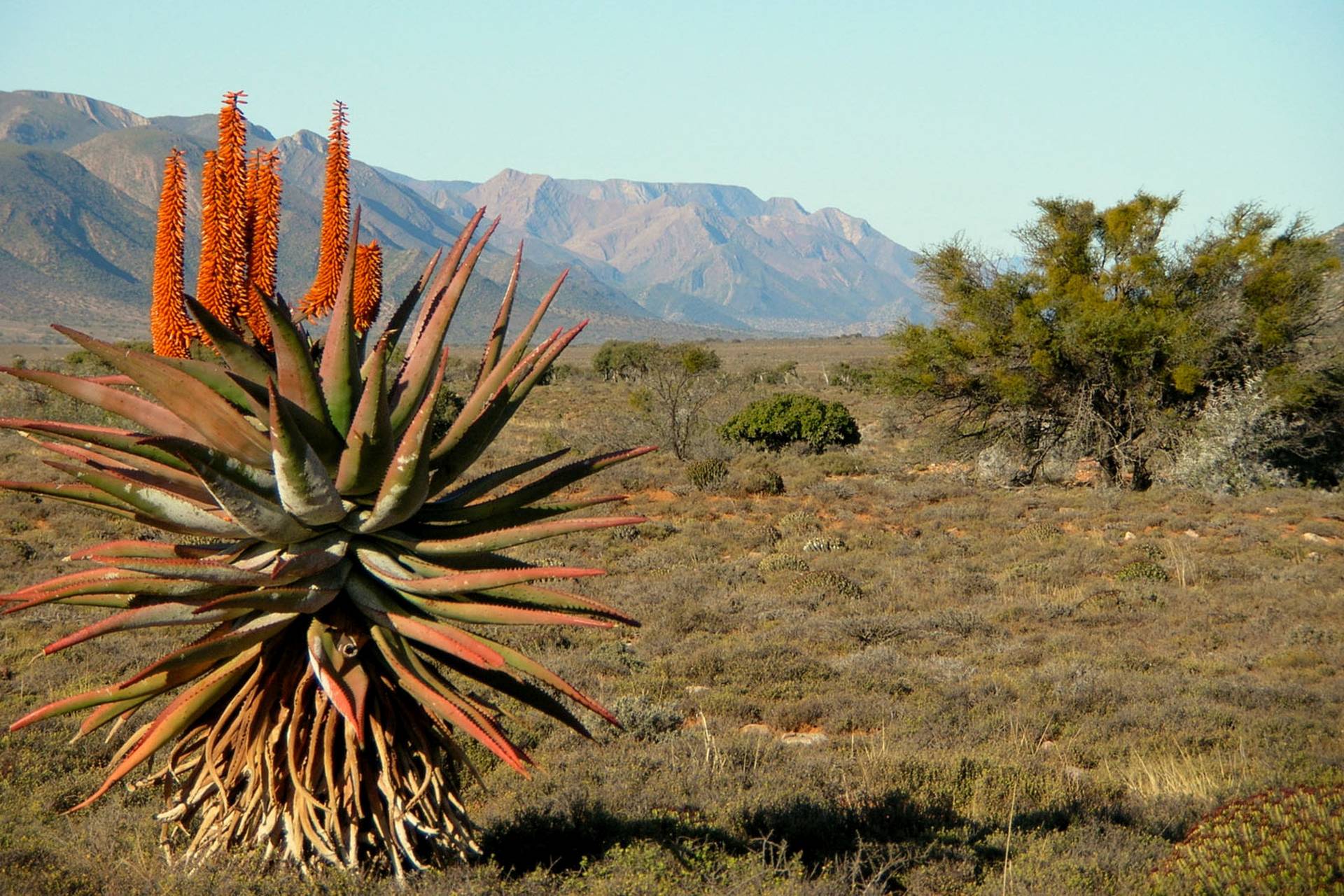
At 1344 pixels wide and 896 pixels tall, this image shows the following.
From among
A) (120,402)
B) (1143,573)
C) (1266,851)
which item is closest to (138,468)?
(120,402)

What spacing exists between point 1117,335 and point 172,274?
745 inches

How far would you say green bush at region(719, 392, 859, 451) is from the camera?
25.5 meters

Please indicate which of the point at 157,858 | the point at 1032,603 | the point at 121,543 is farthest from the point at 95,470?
the point at 1032,603

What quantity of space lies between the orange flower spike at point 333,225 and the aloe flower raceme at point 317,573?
111mm

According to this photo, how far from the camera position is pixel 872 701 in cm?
820

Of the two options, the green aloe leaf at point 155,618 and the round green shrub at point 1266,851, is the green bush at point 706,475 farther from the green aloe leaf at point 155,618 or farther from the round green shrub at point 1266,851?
the green aloe leaf at point 155,618

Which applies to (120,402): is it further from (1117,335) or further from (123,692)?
(1117,335)

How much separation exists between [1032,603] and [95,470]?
10.9 metres

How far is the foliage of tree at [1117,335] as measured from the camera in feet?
62.2

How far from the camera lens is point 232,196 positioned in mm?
3082

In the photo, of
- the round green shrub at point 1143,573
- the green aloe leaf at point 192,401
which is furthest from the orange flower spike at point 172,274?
the round green shrub at point 1143,573

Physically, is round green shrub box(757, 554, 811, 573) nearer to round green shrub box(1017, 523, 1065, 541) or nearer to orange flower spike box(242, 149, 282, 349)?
round green shrub box(1017, 523, 1065, 541)

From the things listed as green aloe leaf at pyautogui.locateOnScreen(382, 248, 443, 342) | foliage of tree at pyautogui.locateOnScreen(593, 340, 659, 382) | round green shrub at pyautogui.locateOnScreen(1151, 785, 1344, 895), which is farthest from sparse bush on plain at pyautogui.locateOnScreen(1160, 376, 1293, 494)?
foliage of tree at pyautogui.locateOnScreen(593, 340, 659, 382)

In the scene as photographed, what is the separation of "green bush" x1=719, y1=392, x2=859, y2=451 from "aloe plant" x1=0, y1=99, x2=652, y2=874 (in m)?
22.2
